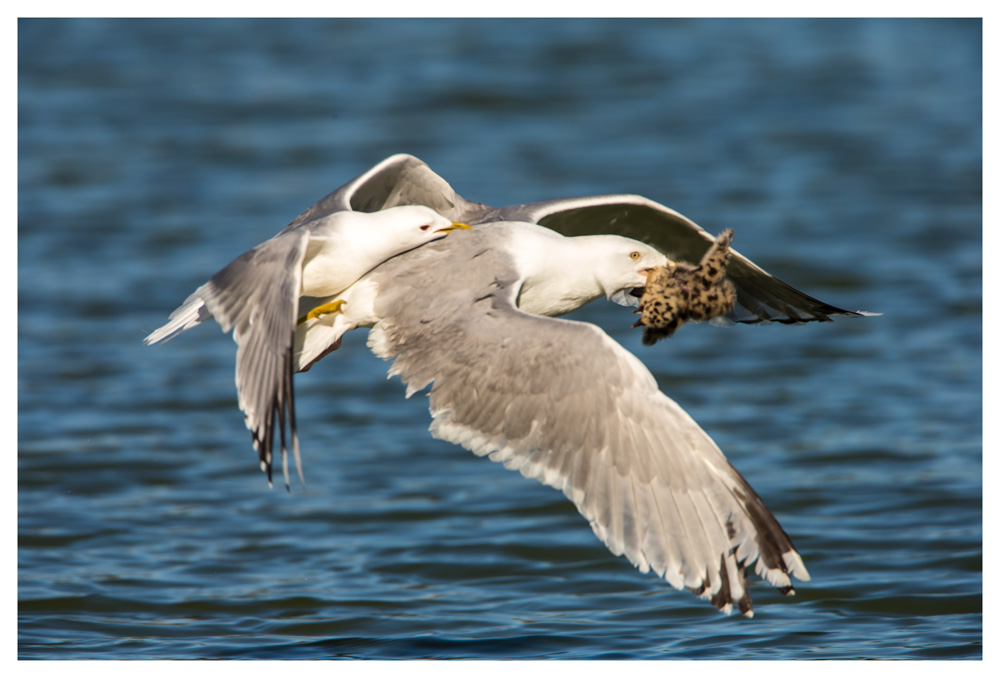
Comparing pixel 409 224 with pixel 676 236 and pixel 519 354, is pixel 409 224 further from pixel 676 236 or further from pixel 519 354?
pixel 676 236

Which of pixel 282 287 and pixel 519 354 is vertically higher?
pixel 282 287

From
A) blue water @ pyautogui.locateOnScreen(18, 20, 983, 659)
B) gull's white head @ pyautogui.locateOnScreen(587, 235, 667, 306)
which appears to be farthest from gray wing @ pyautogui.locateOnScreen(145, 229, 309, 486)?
blue water @ pyautogui.locateOnScreen(18, 20, 983, 659)

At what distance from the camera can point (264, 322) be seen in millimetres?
4543

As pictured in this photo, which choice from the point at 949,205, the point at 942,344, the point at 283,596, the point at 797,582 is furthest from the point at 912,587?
the point at 949,205

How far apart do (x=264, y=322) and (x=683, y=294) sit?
1.52 m

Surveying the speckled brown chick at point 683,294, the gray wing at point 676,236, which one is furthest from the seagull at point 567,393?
the gray wing at point 676,236

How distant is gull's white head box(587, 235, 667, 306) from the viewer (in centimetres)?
514

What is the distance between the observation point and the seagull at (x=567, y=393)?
14.4 feet

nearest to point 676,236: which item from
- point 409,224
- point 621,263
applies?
point 621,263

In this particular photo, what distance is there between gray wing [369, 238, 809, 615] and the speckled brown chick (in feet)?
1.78

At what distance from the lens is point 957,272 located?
12.7 metres

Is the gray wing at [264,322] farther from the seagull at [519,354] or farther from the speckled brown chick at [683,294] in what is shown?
the speckled brown chick at [683,294]

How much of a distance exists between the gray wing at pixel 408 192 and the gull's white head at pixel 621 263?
77 centimetres

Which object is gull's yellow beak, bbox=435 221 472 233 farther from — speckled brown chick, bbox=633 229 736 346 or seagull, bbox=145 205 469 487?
speckled brown chick, bbox=633 229 736 346
